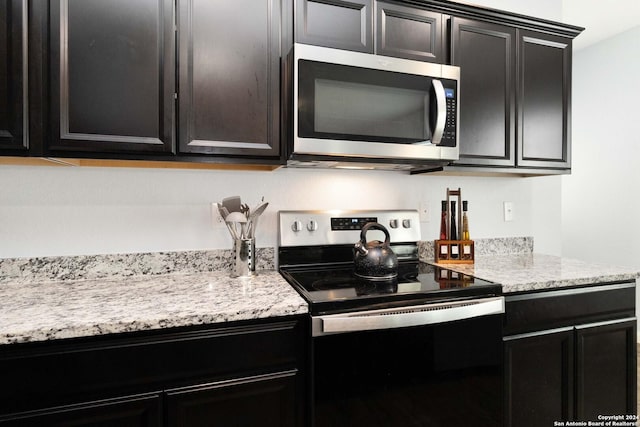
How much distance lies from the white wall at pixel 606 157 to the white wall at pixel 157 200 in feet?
6.60

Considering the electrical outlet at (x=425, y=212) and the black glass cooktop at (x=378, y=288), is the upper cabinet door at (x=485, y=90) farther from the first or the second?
the black glass cooktop at (x=378, y=288)

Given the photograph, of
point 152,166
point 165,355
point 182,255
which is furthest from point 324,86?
point 165,355

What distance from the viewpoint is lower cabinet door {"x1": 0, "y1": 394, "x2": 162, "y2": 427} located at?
973 millimetres

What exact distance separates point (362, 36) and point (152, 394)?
5.11 ft

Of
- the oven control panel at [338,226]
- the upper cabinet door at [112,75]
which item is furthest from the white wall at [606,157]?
the upper cabinet door at [112,75]

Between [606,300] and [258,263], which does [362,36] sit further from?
[606,300]

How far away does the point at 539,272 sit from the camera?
1682mm

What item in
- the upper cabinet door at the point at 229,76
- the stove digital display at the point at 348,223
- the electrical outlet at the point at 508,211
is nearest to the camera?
the upper cabinet door at the point at 229,76

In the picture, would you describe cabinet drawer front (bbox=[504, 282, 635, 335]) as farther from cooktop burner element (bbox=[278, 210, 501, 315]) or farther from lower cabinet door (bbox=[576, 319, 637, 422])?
cooktop burner element (bbox=[278, 210, 501, 315])

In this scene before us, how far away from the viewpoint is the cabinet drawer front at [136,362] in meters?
0.97

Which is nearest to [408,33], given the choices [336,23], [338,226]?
[336,23]

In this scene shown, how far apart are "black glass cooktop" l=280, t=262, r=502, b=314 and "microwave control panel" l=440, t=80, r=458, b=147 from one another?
0.61m

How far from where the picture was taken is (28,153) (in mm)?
1224

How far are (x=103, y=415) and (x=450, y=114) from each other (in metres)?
1.69
